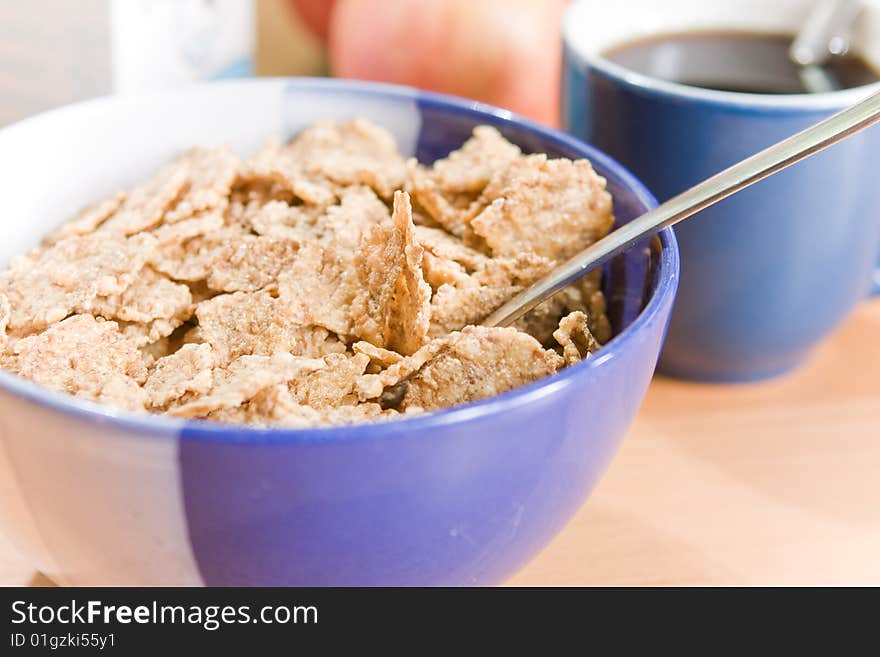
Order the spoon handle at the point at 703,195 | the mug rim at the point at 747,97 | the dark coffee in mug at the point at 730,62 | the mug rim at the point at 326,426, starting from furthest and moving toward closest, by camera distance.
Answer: the dark coffee in mug at the point at 730,62
the mug rim at the point at 747,97
the spoon handle at the point at 703,195
the mug rim at the point at 326,426

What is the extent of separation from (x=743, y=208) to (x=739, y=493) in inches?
7.7

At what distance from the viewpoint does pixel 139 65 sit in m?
0.91

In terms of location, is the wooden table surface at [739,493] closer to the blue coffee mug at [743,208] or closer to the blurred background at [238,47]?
the blue coffee mug at [743,208]

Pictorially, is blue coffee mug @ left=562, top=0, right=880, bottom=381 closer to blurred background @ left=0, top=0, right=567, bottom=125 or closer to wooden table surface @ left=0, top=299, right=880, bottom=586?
wooden table surface @ left=0, top=299, right=880, bottom=586

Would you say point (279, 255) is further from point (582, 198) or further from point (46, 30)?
point (46, 30)

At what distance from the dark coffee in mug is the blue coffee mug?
0.08 ft

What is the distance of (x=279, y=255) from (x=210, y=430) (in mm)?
221

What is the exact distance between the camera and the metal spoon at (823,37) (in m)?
0.84

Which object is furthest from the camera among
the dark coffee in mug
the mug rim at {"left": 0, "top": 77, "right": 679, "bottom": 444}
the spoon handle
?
the dark coffee in mug

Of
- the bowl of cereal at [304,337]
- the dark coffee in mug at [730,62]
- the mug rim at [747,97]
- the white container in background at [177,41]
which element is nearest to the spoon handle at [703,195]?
the bowl of cereal at [304,337]

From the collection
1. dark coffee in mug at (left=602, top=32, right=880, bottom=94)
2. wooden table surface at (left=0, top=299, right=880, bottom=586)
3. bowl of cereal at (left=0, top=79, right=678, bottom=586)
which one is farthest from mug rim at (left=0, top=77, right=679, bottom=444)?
dark coffee in mug at (left=602, top=32, right=880, bottom=94)

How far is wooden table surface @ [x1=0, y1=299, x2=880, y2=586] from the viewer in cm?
64

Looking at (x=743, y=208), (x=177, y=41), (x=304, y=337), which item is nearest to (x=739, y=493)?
(x=743, y=208)

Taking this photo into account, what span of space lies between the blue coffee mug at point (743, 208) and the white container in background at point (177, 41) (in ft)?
1.16
